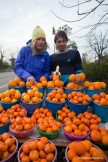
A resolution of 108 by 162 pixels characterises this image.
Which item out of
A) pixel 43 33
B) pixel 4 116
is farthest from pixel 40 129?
pixel 43 33

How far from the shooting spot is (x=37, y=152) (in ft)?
4.54

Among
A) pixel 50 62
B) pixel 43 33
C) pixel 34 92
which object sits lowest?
pixel 34 92

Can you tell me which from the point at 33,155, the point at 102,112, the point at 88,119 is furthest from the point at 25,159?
the point at 102,112

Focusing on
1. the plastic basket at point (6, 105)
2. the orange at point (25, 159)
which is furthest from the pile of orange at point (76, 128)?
the plastic basket at point (6, 105)

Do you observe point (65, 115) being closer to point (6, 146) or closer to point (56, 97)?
point (56, 97)

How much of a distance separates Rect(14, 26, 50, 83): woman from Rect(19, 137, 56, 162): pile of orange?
4.51ft

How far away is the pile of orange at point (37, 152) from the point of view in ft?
4.40

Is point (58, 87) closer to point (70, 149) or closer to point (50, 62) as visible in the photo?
point (50, 62)

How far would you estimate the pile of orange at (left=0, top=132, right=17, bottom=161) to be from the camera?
4.61 feet

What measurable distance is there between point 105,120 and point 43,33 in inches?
65.4

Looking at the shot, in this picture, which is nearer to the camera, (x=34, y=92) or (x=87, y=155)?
(x=87, y=155)

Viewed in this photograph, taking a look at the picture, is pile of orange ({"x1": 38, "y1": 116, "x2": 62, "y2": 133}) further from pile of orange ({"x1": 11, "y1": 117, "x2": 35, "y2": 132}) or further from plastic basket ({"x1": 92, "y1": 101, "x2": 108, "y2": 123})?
plastic basket ({"x1": 92, "y1": 101, "x2": 108, "y2": 123})

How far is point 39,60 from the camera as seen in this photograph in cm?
279

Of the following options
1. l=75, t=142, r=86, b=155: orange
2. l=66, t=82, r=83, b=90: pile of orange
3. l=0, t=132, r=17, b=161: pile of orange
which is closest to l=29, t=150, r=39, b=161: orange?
l=0, t=132, r=17, b=161: pile of orange
